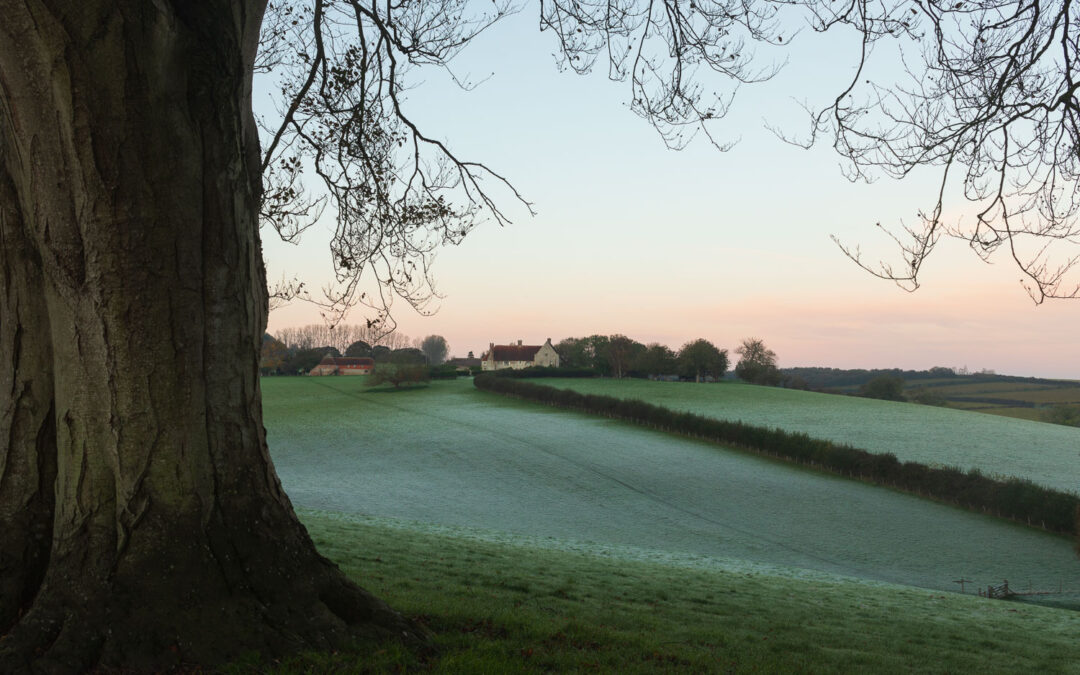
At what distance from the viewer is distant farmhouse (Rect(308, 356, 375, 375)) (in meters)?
98.7

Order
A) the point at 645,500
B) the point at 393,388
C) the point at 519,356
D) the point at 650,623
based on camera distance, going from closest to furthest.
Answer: the point at 650,623
the point at 645,500
the point at 393,388
the point at 519,356

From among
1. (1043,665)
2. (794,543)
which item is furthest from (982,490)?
(1043,665)

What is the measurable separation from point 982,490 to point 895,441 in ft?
44.3

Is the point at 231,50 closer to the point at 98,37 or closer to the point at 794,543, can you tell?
the point at 98,37

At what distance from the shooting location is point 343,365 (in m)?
101

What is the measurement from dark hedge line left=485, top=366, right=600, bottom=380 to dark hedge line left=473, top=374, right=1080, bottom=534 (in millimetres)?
23162

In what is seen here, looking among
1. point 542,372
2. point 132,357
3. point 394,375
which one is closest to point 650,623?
point 132,357

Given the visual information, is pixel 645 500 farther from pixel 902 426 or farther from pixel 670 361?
pixel 670 361

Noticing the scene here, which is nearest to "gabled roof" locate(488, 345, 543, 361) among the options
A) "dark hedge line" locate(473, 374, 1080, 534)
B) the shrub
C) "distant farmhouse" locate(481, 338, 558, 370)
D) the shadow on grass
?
"distant farmhouse" locate(481, 338, 558, 370)

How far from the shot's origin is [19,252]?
498cm

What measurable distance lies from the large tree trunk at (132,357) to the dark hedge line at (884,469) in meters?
31.1

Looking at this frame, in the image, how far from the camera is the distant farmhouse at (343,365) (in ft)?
324

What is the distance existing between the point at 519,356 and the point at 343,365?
3164 centimetres

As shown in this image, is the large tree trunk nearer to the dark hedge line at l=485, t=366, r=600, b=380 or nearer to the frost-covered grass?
the frost-covered grass
